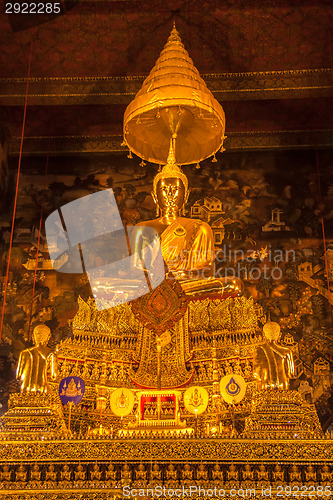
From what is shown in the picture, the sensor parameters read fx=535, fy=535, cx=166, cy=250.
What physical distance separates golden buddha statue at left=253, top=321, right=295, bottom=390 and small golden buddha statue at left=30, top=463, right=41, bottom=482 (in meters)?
1.44

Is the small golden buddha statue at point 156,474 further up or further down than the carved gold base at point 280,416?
further down

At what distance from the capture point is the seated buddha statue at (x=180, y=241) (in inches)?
172

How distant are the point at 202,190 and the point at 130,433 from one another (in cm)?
390

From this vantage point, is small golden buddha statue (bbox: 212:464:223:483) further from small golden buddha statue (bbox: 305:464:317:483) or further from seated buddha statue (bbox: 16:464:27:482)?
seated buddha statue (bbox: 16:464:27:482)

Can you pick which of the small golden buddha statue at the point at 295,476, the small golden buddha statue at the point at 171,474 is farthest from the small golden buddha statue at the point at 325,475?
the small golden buddha statue at the point at 171,474

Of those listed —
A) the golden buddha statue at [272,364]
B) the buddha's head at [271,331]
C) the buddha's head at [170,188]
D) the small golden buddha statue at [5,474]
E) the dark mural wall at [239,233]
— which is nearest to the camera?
the small golden buddha statue at [5,474]

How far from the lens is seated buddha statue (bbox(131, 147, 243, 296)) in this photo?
4.37m

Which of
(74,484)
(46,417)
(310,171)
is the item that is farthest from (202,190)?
(74,484)

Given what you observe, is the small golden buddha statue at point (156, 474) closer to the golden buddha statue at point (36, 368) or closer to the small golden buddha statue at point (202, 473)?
the small golden buddha statue at point (202, 473)

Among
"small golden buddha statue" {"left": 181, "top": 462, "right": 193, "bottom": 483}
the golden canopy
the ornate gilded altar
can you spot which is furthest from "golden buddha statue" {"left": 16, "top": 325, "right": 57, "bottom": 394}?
the golden canopy

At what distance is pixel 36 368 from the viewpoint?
3506 millimetres

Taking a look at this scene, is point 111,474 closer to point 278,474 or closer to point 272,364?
point 278,474

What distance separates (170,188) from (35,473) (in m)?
2.57

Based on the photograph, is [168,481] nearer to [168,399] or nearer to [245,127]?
[168,399]
